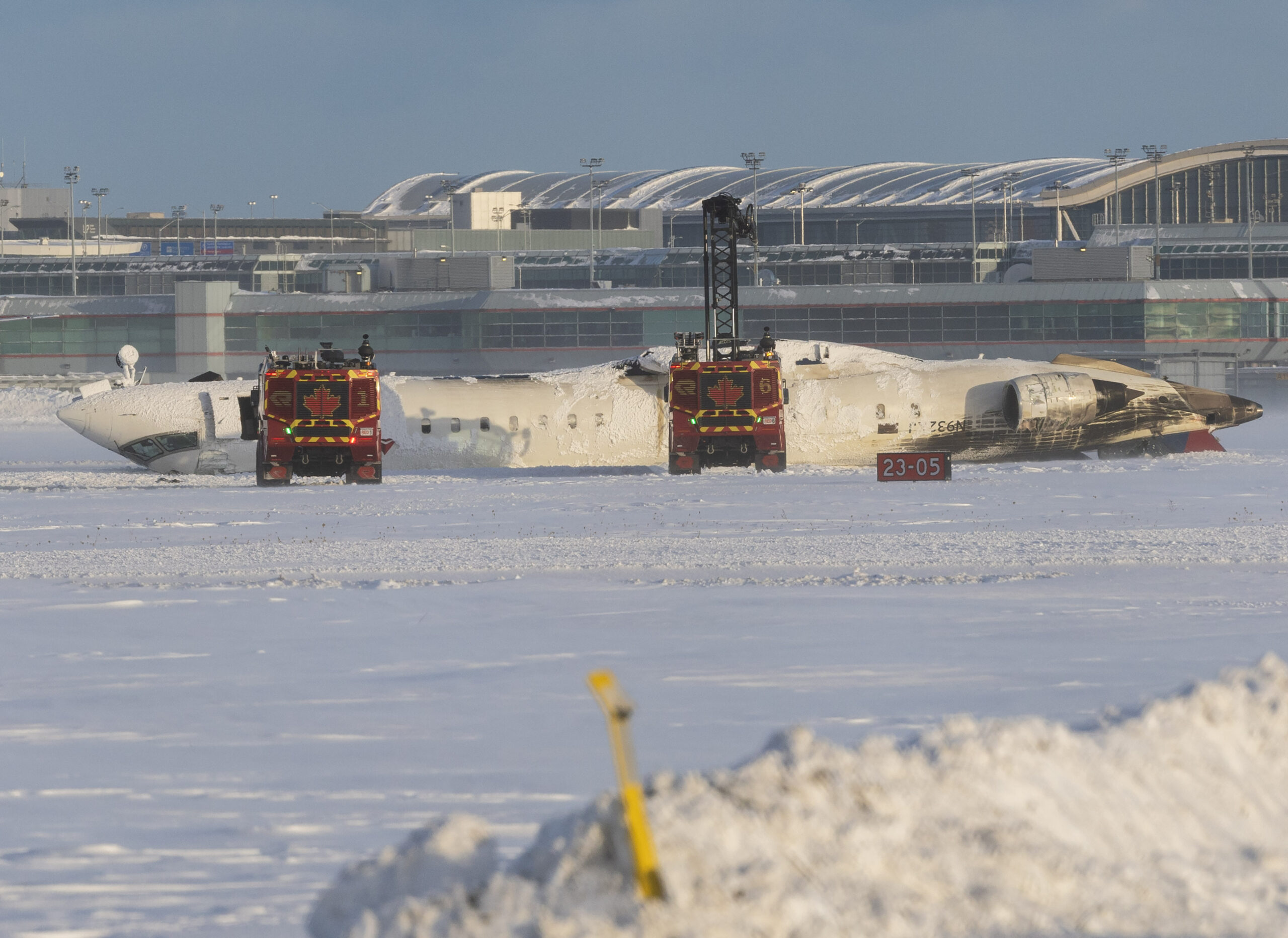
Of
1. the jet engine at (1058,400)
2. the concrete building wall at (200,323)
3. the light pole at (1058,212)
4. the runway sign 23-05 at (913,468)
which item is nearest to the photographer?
the runway sign 23-05 at (913,468)

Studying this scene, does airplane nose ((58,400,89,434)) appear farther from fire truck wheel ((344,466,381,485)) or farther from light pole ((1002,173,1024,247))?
light pole ((1002,173,1024,247))

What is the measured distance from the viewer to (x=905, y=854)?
233 inches

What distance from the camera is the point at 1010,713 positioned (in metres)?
10.7

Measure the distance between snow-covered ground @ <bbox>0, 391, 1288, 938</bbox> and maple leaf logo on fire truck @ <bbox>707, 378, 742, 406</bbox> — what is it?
310 inches

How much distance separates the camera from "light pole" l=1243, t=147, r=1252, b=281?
299 ft

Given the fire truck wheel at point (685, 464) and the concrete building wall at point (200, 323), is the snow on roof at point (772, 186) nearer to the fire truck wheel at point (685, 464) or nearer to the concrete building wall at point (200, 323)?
the concrete building wall at point (200, 323)

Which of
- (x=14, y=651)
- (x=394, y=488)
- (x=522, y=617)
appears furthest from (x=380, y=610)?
(x=394, y=488)

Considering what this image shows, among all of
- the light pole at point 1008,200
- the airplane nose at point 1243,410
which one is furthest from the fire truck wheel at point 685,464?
the light pole at point 1008,200

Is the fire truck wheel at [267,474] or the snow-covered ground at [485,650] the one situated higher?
the fire truck wheel at [267,474]

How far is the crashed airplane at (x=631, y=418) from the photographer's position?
37469 mm

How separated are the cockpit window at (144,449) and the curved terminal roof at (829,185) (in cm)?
10270

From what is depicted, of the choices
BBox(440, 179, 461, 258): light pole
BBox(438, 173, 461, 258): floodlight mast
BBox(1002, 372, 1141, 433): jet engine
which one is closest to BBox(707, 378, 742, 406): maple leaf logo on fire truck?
BBox(1002, 372, 1141, 433): jet engine

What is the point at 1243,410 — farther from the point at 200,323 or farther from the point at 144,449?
the point at 200,323

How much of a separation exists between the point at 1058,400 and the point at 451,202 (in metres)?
92.9
